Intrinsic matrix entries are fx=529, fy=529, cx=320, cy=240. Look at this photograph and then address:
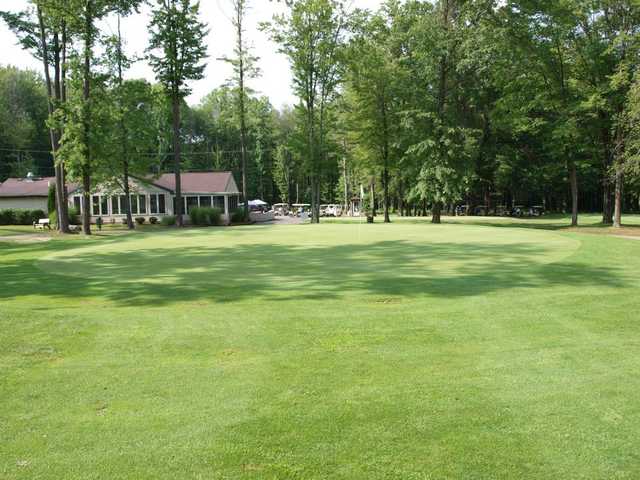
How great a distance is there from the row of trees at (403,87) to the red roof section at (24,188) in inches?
504

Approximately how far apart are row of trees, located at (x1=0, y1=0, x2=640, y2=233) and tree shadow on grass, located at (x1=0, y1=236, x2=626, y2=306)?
18.1 m

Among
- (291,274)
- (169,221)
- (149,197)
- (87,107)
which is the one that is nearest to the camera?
(291,274)

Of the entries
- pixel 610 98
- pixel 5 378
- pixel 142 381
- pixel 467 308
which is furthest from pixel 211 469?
pixel 610 98

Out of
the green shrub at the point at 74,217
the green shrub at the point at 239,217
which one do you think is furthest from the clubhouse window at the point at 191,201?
the green shrub at the point at 74,217

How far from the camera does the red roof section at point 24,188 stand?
52.2 meters

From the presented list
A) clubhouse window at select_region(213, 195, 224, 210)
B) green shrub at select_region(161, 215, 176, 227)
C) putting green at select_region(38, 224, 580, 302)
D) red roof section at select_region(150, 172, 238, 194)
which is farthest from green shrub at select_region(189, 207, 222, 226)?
putting green at select_region(38, 224, 580, 302)

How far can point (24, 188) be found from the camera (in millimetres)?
53500

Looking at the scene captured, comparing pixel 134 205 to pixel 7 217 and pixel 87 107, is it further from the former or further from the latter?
pixel 87 107

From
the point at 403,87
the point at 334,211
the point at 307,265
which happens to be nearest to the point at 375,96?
the point at 403,87

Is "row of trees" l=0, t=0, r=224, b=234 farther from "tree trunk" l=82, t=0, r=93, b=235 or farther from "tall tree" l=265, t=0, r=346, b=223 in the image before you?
"tall tree" l=265, t=0, r=346, b=223

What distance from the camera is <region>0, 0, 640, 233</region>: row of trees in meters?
34.7

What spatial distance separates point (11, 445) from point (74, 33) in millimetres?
35964

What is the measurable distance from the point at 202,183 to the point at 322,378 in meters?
49.0

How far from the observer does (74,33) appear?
34.0 meters
